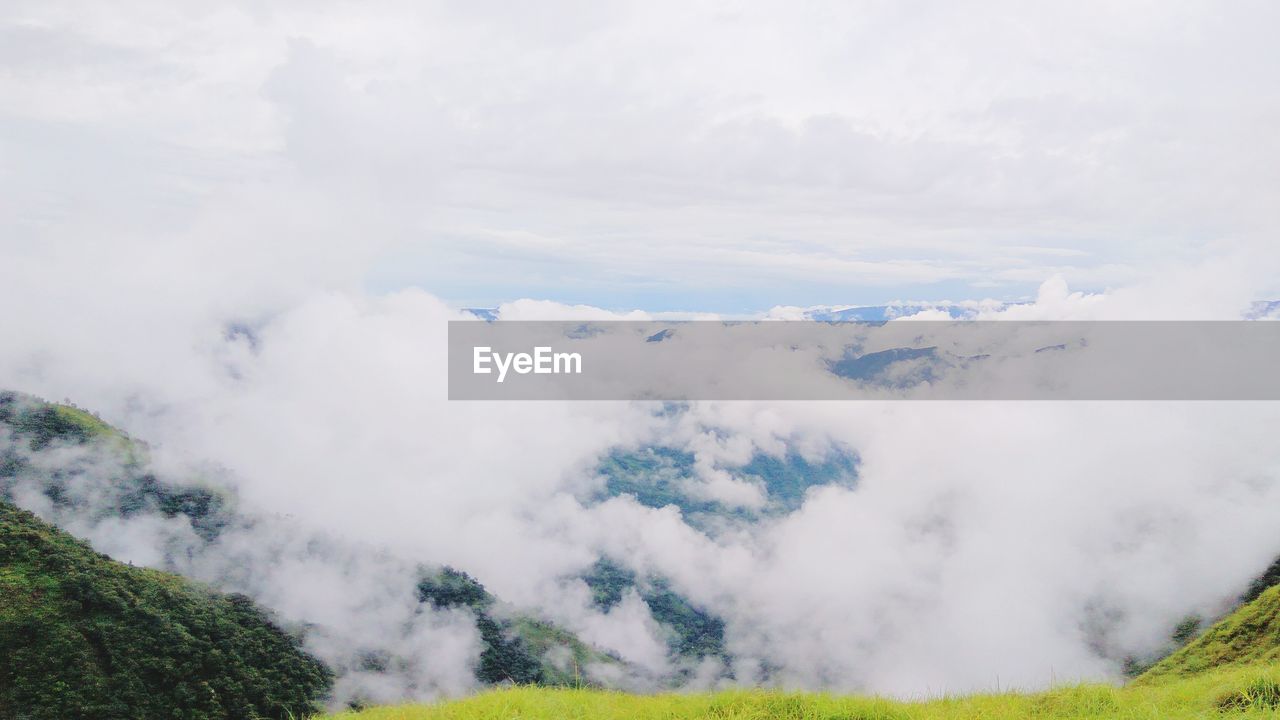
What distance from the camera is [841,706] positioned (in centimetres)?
1121

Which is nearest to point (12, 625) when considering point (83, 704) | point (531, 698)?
point (83, 704)

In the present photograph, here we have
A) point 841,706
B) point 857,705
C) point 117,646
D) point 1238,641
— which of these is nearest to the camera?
point 841,706

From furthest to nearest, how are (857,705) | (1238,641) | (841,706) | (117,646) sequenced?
(117,646), (1238,641), (857,705), (841,706)

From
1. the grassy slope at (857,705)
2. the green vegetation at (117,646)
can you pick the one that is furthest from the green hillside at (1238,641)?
the green vegetation at (117,646)

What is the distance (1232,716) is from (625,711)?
9.27 metres

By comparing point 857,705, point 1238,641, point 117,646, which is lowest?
point 117,646

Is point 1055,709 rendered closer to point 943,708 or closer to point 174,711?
point 943,708

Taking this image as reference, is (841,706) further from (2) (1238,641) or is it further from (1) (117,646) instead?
(1) (117,646)

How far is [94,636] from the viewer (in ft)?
426

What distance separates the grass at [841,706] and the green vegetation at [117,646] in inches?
4991

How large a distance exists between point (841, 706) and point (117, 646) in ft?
531

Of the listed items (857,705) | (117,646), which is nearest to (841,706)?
(857,705)

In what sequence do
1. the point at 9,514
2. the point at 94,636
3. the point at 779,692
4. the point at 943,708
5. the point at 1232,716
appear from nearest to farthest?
the point at 1232,716 < the point at 779,692 < the point at 943,708 < the point at 94,636 < the point at 9,514

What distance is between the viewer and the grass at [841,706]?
11.0m
